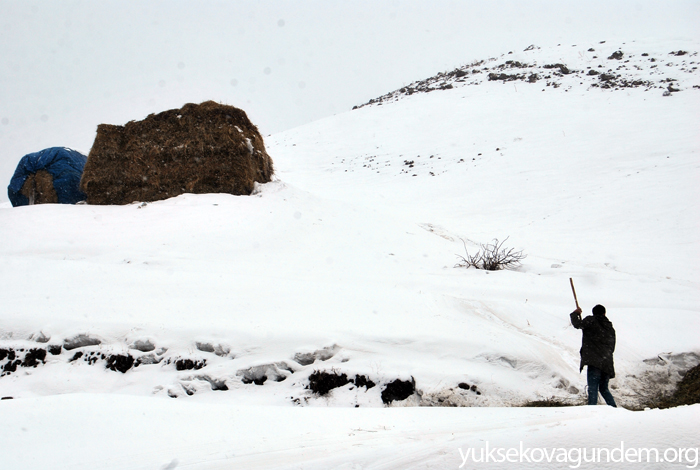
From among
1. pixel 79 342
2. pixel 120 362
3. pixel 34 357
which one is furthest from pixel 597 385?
pixel 34 357

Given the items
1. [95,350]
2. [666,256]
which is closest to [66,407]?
[95,350]

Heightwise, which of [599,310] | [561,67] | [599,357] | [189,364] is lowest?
[189,364]

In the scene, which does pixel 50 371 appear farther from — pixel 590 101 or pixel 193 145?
pixel 590 101

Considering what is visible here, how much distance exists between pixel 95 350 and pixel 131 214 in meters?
4.88

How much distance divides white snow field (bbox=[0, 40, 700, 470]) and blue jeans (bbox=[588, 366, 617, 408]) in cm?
24

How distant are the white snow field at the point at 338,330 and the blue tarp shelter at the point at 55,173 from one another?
2611mm

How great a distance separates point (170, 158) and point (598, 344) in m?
9.79

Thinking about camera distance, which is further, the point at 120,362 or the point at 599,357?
the point at 120,362

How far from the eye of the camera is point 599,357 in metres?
4.42

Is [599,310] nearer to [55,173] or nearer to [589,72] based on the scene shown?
[55,173]

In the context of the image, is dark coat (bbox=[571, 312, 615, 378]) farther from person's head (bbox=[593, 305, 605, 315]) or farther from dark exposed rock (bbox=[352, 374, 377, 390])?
dark exposed rock (bbox=[352, 374, 377, 390])

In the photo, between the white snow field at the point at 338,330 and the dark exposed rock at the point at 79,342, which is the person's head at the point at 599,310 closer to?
the white snow field at the point at 338,330

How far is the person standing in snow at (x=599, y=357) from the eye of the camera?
4383 millimetres

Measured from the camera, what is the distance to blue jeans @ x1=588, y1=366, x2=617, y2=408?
4379 mm
